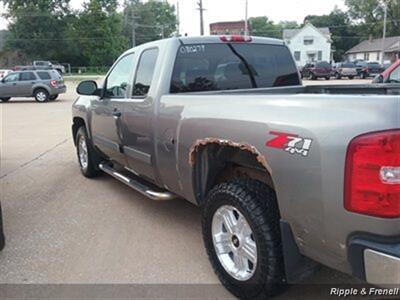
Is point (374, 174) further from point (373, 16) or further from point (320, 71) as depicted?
point (373, 16)

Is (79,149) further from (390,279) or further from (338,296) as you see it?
(390,279)

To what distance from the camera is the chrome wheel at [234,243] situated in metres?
3.26

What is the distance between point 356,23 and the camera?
93938mm

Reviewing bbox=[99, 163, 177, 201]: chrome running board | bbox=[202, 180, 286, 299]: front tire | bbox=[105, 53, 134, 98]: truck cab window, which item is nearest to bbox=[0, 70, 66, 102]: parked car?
bbox=[105, 53, 134, 98]: truck cab window

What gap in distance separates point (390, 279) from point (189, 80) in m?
2.77

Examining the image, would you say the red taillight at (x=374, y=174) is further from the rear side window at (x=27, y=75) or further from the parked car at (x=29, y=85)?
the rear side window at (x=27, y=75)

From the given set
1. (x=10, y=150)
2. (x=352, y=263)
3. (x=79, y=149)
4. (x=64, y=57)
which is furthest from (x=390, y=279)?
(x=64, y=57)

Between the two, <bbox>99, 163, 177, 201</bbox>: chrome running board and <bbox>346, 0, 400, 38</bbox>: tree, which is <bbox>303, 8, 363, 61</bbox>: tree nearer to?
<bbox>346, 0, 400, 38</bbox>: tree

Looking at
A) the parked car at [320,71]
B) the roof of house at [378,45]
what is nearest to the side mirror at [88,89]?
the parked car at [320,71]

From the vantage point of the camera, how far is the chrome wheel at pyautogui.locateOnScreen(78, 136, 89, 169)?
7.04 meters

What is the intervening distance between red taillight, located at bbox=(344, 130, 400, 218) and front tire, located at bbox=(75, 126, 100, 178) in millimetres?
4963

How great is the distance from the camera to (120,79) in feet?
18.6

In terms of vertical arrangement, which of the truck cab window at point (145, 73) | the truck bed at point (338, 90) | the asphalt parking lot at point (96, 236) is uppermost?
the truck cab window at point (145, 73)

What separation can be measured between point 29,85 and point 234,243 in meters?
23.2
